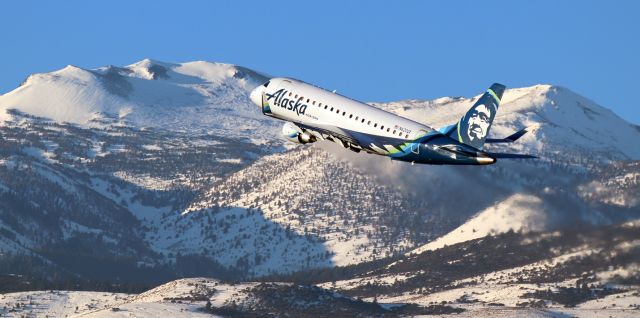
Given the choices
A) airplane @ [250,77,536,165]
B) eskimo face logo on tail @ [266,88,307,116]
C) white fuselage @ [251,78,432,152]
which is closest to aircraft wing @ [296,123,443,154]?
airplane @ [250,77,536,165]

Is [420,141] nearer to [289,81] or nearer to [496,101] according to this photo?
[496,101]

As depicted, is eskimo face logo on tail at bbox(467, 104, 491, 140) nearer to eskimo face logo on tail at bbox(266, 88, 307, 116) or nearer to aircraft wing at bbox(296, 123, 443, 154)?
aircraft wing at bbox(296, 123, 443, 154)

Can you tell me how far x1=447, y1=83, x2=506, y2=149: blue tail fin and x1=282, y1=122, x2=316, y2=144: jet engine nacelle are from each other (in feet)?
60.6

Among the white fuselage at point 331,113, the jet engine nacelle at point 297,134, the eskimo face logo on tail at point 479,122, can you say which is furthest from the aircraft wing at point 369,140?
the eskimo face logo on tail at point 479,122

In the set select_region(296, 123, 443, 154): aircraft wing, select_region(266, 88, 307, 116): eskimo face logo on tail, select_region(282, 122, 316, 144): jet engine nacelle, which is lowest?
select_region(296, 123, 443, 154): aircraft wing

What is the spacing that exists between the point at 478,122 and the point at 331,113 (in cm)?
2009

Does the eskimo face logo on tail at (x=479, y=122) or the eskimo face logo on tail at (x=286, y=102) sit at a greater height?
the eskimo face logo on tail at (x=286, y=102)

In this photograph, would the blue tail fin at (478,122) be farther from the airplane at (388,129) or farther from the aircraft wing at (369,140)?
the aircraft wing at (369,140)

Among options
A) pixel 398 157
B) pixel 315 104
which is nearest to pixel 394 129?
pixel 398 157

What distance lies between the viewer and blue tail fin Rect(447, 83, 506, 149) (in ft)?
571

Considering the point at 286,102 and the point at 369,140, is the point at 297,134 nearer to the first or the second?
the point at 286,102

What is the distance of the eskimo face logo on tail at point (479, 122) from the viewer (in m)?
174

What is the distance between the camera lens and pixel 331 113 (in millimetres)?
187125

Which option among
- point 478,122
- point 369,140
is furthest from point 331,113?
point 478,122
